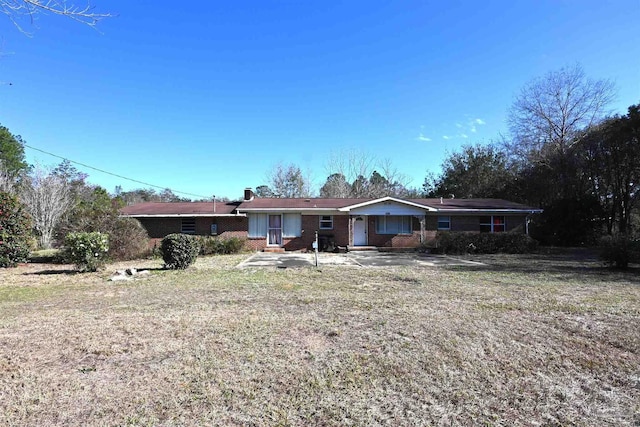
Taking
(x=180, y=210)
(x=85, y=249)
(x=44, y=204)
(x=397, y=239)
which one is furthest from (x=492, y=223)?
(x=44, y=204)

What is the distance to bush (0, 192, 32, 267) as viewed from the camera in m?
14.5

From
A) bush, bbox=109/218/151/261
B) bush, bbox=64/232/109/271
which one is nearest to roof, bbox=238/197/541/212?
bush, bbox=109/218/151/261

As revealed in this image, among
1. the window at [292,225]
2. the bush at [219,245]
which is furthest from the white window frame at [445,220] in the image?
the bush at [219,245]

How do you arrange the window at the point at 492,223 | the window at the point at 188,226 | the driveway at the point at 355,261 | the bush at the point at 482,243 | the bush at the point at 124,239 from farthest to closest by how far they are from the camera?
the window at the point at 492,223 < the window at the point at 188,226 < the bush at the point at 482,243 < the bush at the point at 124,239 < the driveway at the point at 355,261

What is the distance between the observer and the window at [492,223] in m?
22.8

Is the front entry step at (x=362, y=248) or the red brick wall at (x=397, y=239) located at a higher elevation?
the red brick wall at (x=397, y=239)

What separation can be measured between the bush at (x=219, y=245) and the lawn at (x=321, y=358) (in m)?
10.8

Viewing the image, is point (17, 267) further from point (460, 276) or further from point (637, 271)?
point (637, 271)

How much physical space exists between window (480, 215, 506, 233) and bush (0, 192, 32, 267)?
2344 cm

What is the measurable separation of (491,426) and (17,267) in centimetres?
1756

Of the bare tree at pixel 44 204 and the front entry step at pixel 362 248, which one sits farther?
the bare tree at pixel 44 204

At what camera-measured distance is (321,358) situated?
436 centimetres

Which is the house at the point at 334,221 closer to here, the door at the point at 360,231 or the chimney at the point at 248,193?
the door at the point at 360,231

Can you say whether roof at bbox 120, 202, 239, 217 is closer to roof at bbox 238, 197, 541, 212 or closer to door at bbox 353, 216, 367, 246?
roof at bbox 238, 197, 541, 212
